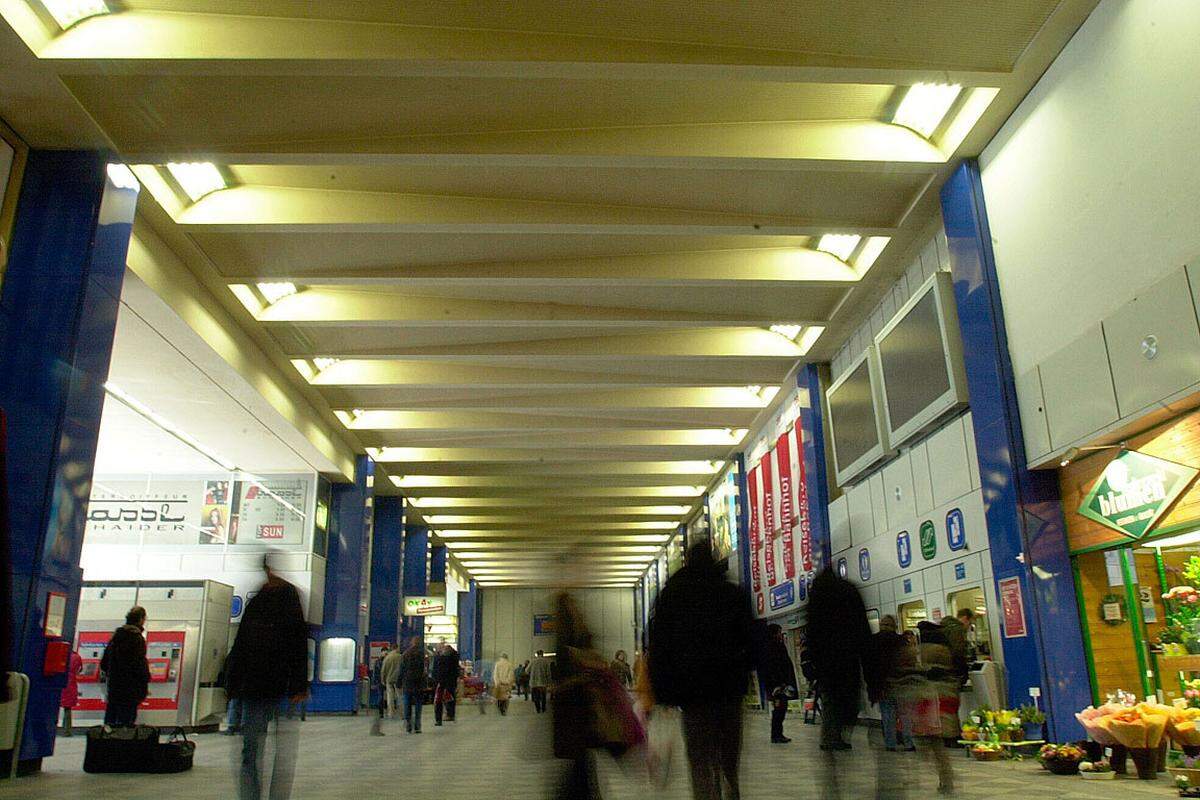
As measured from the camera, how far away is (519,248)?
12273mm

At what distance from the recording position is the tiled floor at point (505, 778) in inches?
243

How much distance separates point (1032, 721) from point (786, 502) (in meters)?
9.68

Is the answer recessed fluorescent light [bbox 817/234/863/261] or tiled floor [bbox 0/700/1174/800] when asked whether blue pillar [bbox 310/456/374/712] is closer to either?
tiled floor [bbox 0/700/1174/800]

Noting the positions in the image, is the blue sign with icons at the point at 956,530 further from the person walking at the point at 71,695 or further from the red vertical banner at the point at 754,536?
the person walking at the point at 71,695

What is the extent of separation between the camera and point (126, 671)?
9.09 m

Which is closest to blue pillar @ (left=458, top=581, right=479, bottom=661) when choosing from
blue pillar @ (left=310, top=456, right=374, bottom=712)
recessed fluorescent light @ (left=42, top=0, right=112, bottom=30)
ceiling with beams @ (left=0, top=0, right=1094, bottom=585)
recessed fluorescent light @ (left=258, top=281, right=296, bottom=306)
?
blue pillar @ (left=310, top=456, right=374, bottom=712)

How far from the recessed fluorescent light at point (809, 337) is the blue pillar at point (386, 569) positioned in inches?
590

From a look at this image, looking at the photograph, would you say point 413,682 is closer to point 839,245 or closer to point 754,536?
point 754,536

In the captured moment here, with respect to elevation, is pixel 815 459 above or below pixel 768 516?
above

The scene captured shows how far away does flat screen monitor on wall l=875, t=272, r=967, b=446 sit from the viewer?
34.0 ft

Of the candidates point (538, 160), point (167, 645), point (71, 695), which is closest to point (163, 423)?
point (167, 645)

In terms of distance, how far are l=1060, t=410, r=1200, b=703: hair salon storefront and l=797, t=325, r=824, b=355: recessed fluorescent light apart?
6566 mm

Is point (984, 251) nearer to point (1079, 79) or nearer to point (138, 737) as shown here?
point (1079, 79)

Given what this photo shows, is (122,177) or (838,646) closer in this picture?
(838,646)
